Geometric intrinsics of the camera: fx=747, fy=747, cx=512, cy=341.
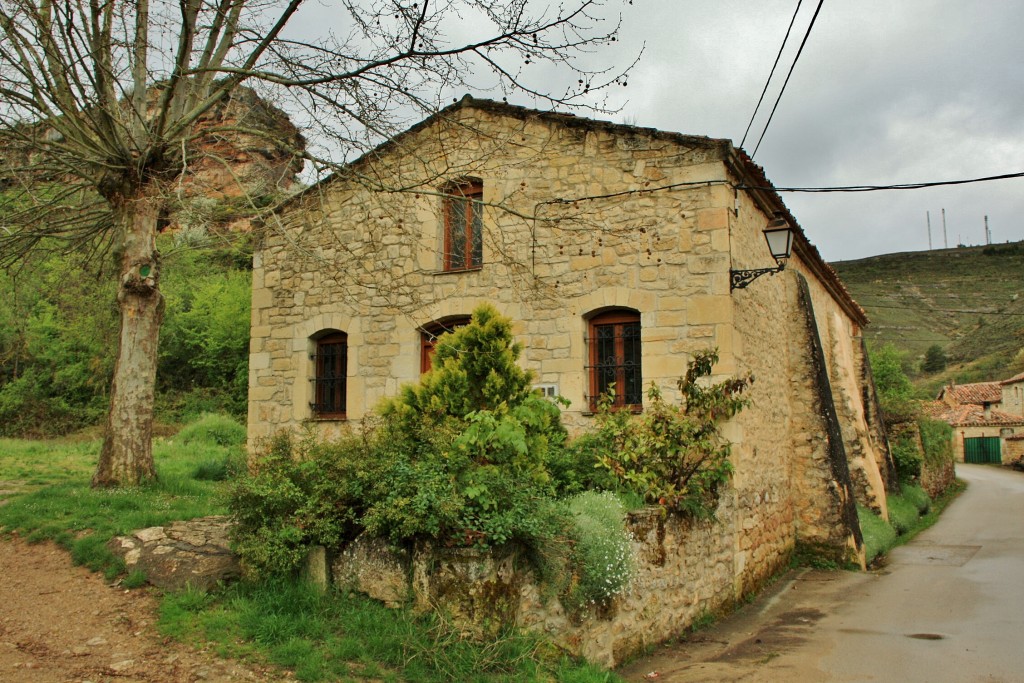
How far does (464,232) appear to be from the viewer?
10.6m

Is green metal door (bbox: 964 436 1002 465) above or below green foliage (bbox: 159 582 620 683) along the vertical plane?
below

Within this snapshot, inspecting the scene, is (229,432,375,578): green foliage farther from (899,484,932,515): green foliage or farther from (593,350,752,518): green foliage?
(899,484,932,515): green foliage

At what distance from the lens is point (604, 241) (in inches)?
373

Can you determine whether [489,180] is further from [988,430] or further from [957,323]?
[957,323]

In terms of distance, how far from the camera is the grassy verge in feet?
36.7

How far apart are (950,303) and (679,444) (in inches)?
2825

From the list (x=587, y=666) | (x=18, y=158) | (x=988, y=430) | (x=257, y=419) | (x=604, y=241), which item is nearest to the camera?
(x=587, y=666)

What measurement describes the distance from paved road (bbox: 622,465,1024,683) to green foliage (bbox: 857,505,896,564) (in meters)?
0.25

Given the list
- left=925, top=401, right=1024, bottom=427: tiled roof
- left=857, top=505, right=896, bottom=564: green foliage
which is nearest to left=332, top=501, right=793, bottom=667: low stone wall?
left=857, top=505, right=896, bottom=564: green foliage

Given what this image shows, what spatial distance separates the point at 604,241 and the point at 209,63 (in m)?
5.26

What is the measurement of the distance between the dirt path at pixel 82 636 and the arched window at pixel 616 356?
5623mm

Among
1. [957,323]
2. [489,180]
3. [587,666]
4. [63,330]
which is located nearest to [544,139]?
[489,180]

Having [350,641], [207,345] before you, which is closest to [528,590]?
[350,641]

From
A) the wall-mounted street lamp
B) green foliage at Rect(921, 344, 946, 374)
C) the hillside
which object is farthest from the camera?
green foliage at Rect(921, 344, 946, 374)
